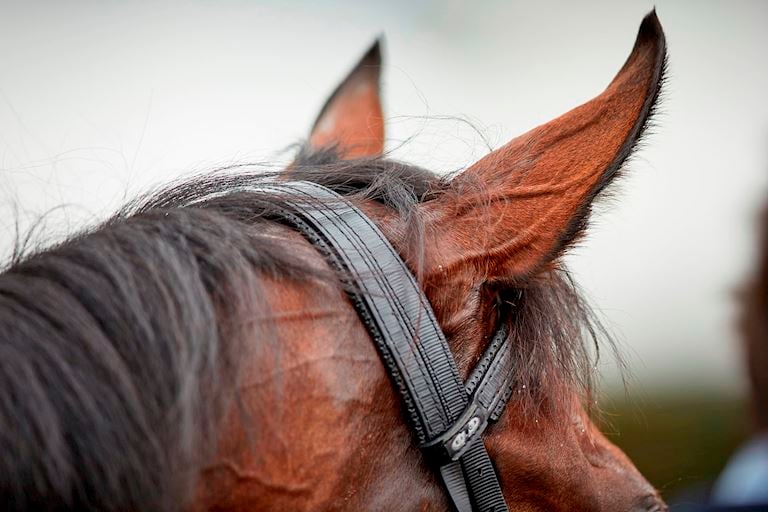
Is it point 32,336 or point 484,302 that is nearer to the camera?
point 32,336

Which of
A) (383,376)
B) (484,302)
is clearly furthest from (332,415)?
(484,302)

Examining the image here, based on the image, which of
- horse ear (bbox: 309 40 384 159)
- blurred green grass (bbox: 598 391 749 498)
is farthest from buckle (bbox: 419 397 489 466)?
blurred green grass (bbox: 598 391 749 498)

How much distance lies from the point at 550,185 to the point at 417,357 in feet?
1.28

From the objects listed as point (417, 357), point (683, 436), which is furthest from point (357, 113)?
point (683, 436)

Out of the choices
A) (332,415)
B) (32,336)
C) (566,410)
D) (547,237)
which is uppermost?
(32,336)

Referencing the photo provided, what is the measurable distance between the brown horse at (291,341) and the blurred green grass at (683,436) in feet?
12.2

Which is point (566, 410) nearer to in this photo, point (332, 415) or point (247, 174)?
point (332, 415)

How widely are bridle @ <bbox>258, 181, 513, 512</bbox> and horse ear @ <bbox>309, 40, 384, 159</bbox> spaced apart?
987mm

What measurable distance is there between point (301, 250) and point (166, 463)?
40cm

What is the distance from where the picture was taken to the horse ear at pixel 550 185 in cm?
132

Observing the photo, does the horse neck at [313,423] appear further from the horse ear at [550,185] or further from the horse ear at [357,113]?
the horse ear at [357,113]

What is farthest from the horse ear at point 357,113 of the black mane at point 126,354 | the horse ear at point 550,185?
the black mane at point 126,354

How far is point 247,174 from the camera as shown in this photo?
1485 mm

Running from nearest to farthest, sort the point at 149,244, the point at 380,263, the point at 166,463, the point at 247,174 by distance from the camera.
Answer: the point at 166,463 < the point at 149,244 < the point at 380,263 < the point at 247,174
